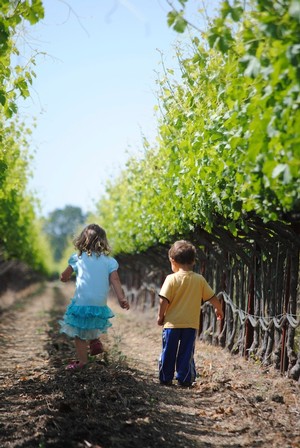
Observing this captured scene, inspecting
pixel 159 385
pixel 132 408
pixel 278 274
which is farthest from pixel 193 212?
pixel 132 408

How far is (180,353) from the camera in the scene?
816 cm

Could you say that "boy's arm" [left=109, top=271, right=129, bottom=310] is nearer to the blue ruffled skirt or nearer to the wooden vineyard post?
the blue ruffled skirt

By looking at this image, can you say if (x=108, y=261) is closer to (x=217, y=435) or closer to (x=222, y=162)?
(x=222, y=162)

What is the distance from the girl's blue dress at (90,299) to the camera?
824cm

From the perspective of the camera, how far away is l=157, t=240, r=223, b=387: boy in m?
8.05

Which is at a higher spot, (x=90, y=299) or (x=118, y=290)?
(x=118, y=290)

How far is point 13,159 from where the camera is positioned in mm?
16688

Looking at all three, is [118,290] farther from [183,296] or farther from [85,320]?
[183,296]

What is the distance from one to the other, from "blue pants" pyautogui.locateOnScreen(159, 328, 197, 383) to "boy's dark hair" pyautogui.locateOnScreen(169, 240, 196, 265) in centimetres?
82

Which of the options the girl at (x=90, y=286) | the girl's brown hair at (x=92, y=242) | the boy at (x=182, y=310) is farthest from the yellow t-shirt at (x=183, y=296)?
the girl's brown hair at (x=92, y=242)

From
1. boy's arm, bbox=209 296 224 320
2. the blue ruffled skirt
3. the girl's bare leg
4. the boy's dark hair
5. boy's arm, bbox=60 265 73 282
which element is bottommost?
the girl's bare leg

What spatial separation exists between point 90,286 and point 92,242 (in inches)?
21.3

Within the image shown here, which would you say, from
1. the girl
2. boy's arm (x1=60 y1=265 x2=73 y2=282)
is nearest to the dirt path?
the girl

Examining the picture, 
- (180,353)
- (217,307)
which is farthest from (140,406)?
(217,307)
